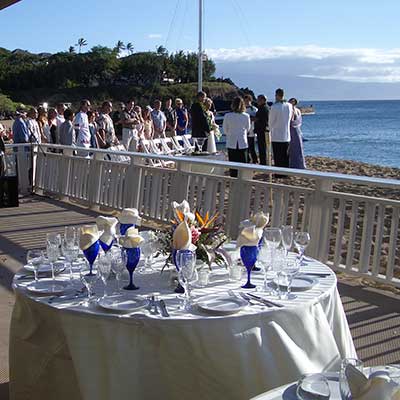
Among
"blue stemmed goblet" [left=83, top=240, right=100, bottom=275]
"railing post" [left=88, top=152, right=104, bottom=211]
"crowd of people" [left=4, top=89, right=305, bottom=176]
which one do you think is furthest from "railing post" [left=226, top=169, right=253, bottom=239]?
"crowd of people" [left=4, top=89, right=305, bottom=176]

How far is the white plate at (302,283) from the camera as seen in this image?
2.98 meters

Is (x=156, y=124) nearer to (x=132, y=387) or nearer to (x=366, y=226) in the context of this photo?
(x=366, y=226)

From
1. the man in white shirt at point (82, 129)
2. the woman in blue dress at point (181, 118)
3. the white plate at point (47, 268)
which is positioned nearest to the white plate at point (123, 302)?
the white plate at point (47, 268)

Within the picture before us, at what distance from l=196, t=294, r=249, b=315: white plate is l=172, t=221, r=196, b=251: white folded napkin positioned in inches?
10.3

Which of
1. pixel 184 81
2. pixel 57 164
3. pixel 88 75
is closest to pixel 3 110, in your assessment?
pixel 184 81

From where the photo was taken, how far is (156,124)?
15.5 m

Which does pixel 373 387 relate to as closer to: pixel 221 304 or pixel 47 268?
pixel 221 304

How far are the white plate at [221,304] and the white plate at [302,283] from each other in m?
0.24

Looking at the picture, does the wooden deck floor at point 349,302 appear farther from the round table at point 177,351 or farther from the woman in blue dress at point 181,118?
the woman in blue dress at point 181,118

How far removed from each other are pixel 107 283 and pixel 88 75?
298 feet

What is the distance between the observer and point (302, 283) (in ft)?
10.0

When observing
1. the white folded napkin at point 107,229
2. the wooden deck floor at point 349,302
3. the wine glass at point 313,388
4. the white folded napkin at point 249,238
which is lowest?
the wooden deck floor at point 349,302

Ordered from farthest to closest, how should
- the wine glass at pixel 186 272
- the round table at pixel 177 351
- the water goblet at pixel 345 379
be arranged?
the wine glass at pixel 186 272 → the round table at pixel 177 351 → the water goblet at pixel 345 379

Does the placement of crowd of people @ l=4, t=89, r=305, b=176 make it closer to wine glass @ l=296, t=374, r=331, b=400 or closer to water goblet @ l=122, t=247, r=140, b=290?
water goblet @ l=122, t=247, r=140, b=290
